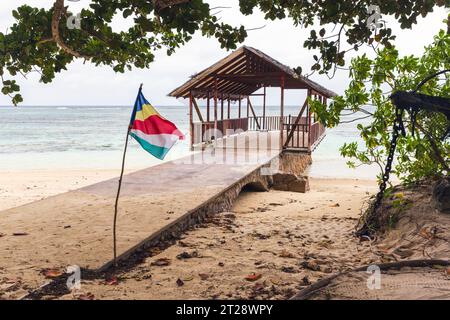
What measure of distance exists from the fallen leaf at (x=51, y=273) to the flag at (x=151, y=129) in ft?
5.47

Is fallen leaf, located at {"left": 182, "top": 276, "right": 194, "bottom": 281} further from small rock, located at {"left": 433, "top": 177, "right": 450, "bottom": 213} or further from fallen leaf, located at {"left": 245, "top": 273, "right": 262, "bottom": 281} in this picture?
small rock, located at {"left": 433, "top": 177, "right": 450, "bottom": 213}

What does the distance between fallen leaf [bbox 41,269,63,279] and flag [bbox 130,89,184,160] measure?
65.7 inches

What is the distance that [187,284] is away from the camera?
14.8 ft

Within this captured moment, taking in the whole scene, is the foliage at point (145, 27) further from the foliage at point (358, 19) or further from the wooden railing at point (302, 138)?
the wooden railing at point (302, 138)

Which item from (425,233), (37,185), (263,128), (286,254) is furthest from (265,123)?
(286,254)

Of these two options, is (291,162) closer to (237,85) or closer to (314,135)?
(314,135)

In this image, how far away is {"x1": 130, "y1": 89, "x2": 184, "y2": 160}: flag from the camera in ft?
16.0

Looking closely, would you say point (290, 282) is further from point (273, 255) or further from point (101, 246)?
point (101, 246)

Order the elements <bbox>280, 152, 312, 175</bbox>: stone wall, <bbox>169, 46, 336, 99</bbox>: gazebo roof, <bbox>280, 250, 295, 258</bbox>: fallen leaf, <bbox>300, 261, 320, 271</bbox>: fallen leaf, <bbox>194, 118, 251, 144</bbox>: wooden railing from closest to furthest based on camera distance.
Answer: <bbox>300, 261, 320, 271</bbox>: fallen leaf < <bbox>280, 250, 295, 258</bbox>: fallen leaf < <bbox>169, 46, 336, 99</bbox>: gazebo roof < <bbox>280, 152, 312, 175</bbox>: stone wall < <bbox>194, 118, 251, 144</bbox>: wooden railing

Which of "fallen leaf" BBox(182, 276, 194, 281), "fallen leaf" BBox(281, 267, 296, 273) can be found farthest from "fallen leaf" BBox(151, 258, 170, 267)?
"fallen leaf" BBox(281, 267, 296, 273)

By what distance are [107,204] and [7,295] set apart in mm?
3686

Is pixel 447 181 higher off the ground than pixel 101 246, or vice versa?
pixel 447 181

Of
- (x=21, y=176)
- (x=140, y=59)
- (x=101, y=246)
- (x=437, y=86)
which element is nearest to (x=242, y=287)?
(x=101, y=246)
